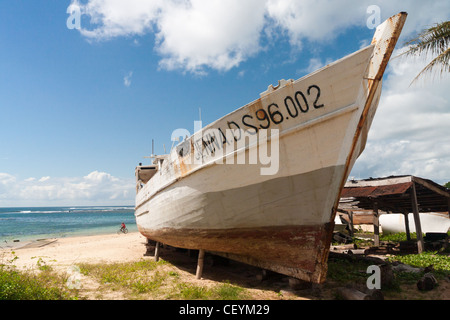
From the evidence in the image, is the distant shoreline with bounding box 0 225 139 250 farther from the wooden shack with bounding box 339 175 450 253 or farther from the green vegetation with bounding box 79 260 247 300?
the wooden shack with bounding box 339 175 450 253

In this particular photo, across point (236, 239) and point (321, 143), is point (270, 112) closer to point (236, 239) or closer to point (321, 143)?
point (321, 143)

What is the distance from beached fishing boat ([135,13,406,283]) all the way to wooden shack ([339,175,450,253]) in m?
5.70

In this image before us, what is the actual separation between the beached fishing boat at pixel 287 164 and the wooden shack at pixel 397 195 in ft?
18.7

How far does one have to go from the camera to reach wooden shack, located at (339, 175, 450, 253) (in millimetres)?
9227

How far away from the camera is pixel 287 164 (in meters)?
4.70

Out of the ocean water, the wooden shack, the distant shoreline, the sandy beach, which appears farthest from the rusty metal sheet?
the ocean water

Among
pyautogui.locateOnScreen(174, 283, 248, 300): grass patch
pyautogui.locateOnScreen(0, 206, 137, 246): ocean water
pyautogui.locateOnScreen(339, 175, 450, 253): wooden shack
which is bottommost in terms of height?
pyautogui.locateOnScreen(0, 206, 137, 246): ocean water

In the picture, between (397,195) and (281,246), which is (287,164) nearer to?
(281,246)

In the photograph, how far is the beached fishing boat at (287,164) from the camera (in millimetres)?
4164

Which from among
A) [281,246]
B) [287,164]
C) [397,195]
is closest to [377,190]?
[397,195]

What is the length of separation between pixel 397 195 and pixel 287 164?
7.77m

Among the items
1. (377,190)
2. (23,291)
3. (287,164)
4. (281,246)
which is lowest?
(23,291)
